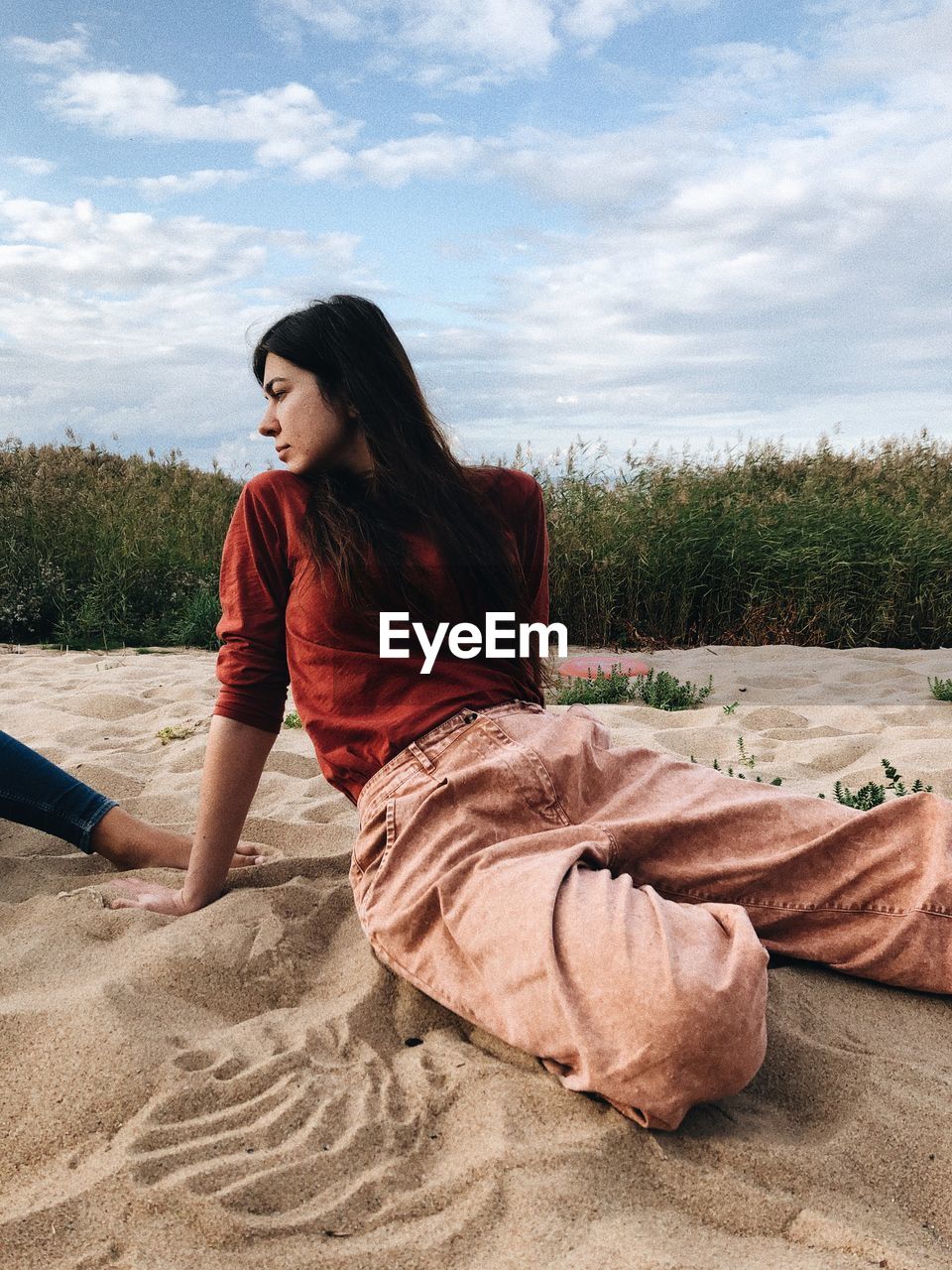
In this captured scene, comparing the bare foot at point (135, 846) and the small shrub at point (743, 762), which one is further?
the small shrub at point (743, 762)

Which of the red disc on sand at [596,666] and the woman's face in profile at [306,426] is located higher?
the woman's face in profile at [306,426]

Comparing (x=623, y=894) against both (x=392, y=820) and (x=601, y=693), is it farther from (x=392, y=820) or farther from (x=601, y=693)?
(x=601, y=693)

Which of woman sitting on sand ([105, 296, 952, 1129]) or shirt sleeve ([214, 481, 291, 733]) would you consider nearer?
woman sitting on sand ([105, 296, 952, 1129])

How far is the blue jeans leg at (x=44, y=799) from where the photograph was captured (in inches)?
115

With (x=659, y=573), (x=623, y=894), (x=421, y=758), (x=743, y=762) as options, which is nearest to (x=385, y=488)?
(x=421, y=758)

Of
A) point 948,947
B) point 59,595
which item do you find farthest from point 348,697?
point 59,595

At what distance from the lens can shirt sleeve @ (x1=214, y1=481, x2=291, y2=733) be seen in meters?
2.40

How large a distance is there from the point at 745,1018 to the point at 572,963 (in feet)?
0.96

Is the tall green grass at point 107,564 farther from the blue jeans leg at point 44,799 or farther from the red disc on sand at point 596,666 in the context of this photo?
the blue jeans leg at point 44,799

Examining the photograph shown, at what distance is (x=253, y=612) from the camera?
8.02ft

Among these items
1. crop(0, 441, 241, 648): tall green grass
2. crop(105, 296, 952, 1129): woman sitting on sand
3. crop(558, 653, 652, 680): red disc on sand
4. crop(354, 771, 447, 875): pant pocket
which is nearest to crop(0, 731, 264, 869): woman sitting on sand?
crop(105, 296, 952, 1129): woman sitting on sand

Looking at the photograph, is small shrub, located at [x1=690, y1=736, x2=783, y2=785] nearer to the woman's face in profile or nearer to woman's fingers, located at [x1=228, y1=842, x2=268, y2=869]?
woman's fingers, located at [x1=228, y1=842, x2=268, y2=869]

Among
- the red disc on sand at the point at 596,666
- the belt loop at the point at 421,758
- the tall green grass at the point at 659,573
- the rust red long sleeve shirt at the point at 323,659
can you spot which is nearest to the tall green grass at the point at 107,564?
the tall green grass at the point at 659,573

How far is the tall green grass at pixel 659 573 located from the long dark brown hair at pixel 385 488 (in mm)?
4932
